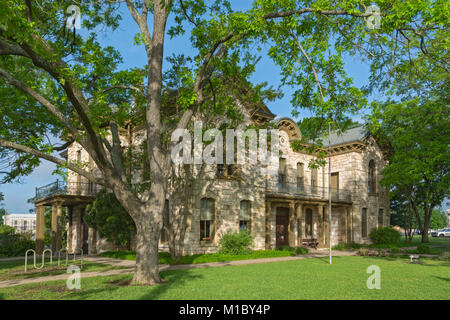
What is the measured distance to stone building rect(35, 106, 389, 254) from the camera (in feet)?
67.2

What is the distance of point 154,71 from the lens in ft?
38.7

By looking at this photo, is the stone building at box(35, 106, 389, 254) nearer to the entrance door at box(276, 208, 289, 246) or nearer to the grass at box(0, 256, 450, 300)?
the entrance door at box(276, 208, 289, 246)

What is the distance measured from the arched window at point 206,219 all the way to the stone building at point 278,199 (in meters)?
0.05

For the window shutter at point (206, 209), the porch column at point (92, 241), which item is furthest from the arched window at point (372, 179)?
the porch column at point (92, 241)


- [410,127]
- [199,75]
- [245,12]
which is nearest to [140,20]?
[199,75]

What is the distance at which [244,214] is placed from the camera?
72.8 feet

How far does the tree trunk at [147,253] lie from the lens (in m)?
10.6

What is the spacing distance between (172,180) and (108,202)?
444cm

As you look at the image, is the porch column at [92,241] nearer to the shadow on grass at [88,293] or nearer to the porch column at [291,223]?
the porch column at [291,223]

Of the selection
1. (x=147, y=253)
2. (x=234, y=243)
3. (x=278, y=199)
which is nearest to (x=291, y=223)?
(x=278, y=199)

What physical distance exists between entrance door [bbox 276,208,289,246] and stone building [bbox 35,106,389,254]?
72 mm

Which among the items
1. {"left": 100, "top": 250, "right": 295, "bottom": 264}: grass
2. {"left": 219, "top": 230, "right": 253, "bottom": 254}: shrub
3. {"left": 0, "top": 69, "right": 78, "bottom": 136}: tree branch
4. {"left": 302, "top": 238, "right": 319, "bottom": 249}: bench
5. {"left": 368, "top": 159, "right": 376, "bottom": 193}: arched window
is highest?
{"left": 0, "top": 69, "right": 78, "bottom": 136}: tree branch

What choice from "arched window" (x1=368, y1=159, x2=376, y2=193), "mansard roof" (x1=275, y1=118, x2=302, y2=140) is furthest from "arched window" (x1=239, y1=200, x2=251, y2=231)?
"arched window" (x1=368, y1=159, x2=376, y2=193)
